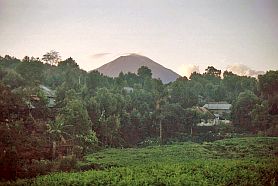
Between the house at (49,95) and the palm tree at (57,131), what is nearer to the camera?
the palm tree at (57,131)

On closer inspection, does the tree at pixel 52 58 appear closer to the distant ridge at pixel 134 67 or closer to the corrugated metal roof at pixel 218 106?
the distant ridge at pixel 134 67

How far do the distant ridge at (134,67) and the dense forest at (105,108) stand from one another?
0.38 feet

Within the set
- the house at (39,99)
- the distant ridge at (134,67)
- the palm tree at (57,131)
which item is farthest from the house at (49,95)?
the distant ridge at (134,67)

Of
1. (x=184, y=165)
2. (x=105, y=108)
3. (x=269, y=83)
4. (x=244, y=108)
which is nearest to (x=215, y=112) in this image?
(x=244, y=108)

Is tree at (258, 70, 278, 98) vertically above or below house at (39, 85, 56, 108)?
above

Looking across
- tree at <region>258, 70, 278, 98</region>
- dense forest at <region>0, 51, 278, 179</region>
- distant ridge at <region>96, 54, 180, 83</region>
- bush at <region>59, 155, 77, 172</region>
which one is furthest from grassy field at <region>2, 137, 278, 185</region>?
distant ridge at <region>96, 54, 180, 83</region>

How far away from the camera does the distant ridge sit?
738 centimetres

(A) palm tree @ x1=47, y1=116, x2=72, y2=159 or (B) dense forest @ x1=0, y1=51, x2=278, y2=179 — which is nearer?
(B) dense forest @ x1=0, y1=51, x2=278, y2=179

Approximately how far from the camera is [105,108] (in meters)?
8.63

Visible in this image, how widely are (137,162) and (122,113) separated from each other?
5.13 feet

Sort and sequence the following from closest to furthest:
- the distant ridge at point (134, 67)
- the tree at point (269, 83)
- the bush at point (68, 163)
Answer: the bush at point (68, 163) → the distant ridge at point (134, 67) → the tree at point (269, 83)

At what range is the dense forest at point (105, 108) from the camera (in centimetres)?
697

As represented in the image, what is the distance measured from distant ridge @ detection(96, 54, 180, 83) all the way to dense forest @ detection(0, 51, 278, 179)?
4.6 inches

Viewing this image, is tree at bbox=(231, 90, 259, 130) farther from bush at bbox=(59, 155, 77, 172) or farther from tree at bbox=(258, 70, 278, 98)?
bush at bbox=(59, 155, 77, 172)
